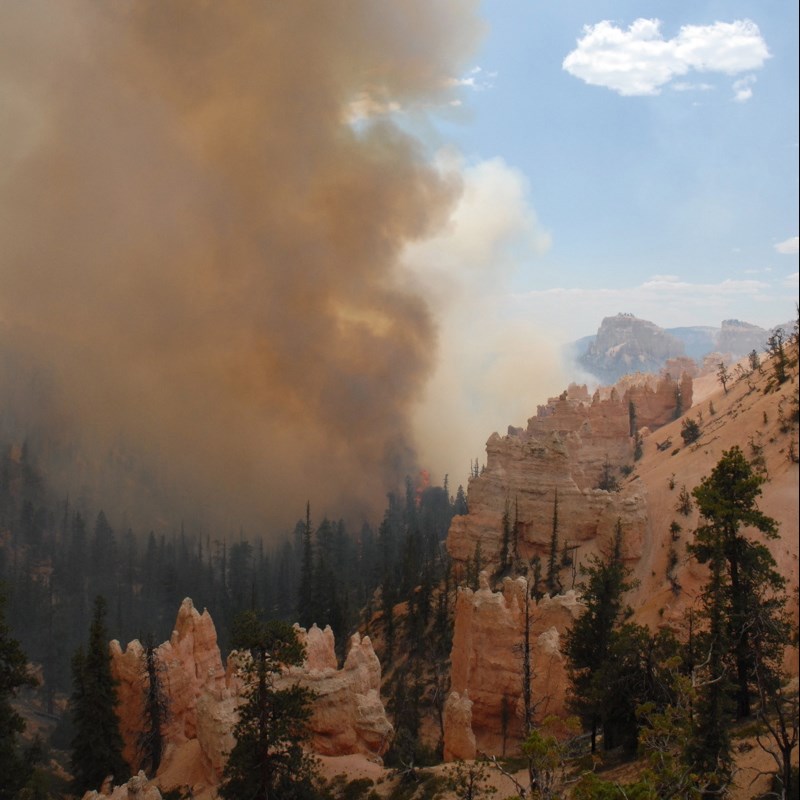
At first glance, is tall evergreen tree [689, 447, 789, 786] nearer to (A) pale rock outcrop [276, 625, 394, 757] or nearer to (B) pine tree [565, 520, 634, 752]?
(B) pine tree [565, 520, 634, 752]

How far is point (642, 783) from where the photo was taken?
9.65 m

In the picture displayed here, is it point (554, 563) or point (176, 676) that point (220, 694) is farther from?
point (554, 563)

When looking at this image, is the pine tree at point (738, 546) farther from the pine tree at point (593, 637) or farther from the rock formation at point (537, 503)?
the rock formation at point (537, 503)

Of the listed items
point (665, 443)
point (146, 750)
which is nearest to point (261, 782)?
point (146, 750)

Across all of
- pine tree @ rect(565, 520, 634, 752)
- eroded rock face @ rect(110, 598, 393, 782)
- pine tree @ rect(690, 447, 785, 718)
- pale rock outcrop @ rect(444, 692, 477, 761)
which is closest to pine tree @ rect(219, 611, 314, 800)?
eroded rock face @ rect(110, 598, 393, 782)

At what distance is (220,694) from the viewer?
24.0 m

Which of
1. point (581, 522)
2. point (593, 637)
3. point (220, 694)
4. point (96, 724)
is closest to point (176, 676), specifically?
point (96, 724)

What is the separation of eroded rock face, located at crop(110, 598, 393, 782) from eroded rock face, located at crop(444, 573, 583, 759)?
10.6 ft

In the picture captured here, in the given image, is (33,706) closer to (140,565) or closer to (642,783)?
(140,565)

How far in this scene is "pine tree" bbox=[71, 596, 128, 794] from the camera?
25688 millimetres

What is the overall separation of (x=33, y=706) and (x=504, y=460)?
125 feet

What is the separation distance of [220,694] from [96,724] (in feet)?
19.6

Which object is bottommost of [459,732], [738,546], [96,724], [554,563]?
[96,724]

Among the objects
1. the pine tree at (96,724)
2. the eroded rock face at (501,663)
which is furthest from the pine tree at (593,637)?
the pine tree at (96,724)
